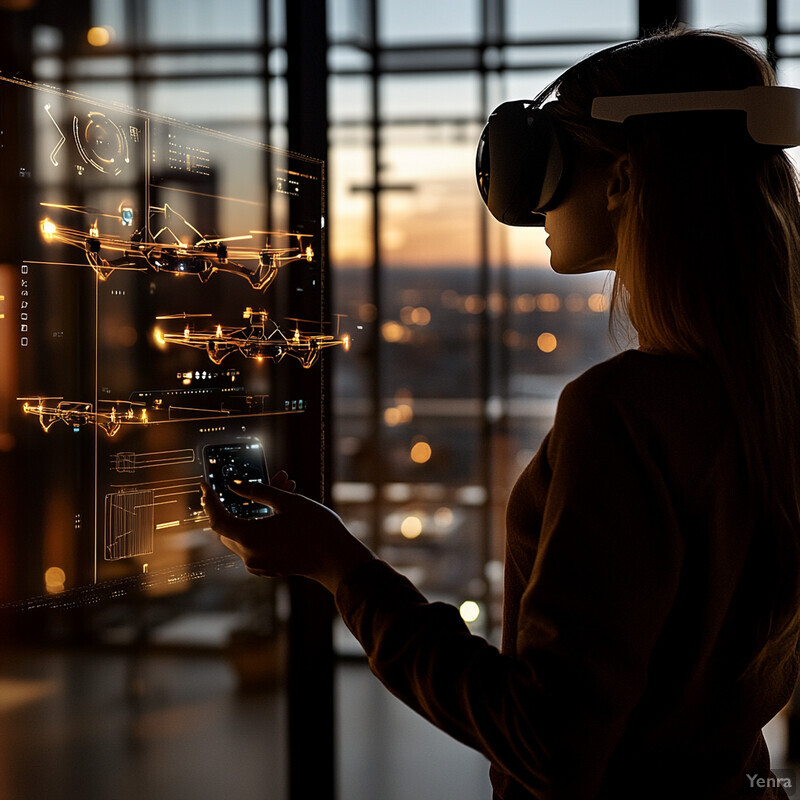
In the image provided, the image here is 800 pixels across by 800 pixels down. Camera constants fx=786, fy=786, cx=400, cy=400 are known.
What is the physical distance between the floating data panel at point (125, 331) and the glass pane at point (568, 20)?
1410 millimetres

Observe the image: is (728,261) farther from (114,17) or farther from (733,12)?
(733,12)

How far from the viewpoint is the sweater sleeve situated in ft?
1.94

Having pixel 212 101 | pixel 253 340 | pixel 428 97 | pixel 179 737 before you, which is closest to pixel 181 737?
pixel 179 737

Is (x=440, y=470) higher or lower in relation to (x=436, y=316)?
lower

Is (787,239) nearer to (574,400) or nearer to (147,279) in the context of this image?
(574,400)

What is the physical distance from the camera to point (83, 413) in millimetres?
1349

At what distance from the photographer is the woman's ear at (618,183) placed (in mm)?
739

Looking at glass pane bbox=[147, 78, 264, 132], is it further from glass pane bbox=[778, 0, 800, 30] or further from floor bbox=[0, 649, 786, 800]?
glass pane bbox=[778, 0, 800, 30]

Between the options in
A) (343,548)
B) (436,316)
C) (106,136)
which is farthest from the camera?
(436,316)

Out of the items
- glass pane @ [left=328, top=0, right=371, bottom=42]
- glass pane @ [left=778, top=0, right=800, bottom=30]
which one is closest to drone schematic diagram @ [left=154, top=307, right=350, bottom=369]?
glass pane @ [left=328, top=0, right=371, bottom=42]

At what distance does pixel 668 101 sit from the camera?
70 centimetres

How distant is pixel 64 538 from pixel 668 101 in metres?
1.13

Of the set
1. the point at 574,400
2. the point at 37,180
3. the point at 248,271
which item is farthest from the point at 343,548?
the point at 248,271

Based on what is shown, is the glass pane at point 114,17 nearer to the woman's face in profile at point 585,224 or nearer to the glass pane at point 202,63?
the glass pane at point 202,63
